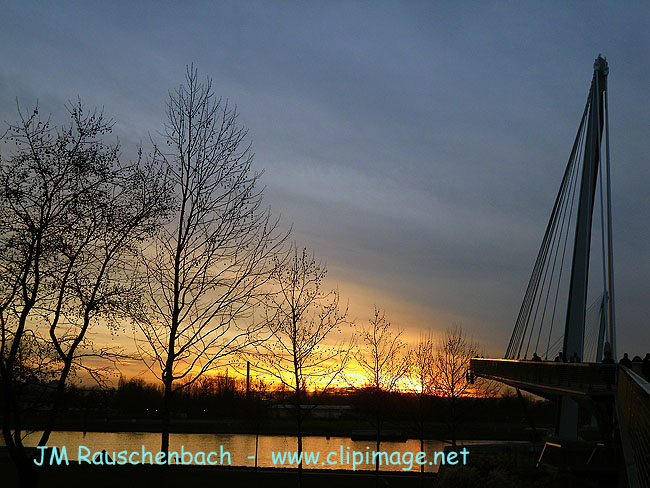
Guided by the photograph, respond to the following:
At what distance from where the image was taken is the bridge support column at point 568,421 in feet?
90.0

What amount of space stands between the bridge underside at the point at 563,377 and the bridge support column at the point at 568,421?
11.0 ft

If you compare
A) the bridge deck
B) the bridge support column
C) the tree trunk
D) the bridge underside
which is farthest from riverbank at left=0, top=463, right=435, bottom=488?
the tree trunk

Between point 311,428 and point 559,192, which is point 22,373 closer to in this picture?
point 559,192

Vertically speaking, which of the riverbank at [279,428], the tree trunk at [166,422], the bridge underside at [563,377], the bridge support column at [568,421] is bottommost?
the riverbank at [279,428]

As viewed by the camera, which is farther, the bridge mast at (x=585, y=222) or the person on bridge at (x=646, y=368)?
the bridge mast at (x=585, y=222)

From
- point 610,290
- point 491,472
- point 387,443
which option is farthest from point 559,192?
point 387,443

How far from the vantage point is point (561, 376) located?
19547 mm

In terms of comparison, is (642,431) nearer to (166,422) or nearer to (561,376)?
(166,422)

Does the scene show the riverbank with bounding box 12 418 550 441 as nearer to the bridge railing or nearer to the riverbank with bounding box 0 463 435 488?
the riverbank with bounding box 0 463 435 488

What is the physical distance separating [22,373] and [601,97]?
27.4 metres

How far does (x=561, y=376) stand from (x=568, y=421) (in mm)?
9391

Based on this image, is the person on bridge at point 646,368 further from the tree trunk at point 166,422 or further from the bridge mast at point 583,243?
the tree trunk at point 166,422

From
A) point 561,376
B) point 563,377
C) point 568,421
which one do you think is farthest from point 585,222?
point 563,377

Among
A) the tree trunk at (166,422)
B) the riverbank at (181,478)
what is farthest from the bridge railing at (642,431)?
the riverbank at (181,478)
